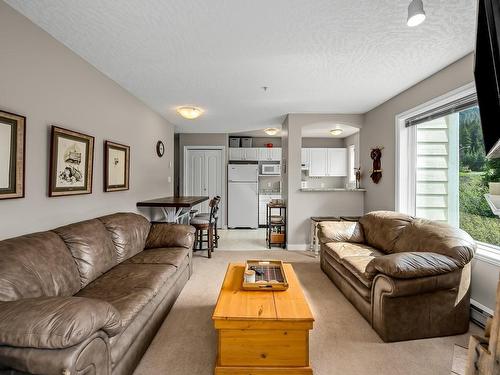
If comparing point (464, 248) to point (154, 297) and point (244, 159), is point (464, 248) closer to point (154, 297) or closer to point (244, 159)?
point (154, 297)

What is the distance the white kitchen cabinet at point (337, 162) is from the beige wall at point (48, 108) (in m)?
5.08

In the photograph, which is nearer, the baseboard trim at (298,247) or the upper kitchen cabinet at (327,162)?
the baseboard trim at (298,247)

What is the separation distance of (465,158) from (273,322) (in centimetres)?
261

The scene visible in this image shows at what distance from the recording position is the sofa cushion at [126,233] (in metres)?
2.68

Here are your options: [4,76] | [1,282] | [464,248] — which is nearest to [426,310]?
[464,248]

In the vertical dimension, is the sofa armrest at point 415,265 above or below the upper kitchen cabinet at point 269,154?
below

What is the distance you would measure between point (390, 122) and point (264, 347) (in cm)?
363

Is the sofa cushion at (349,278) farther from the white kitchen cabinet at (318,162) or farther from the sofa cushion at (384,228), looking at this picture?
the white kitchen cabinet at (318,162)

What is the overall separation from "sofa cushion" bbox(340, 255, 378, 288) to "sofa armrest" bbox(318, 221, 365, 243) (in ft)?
2.05

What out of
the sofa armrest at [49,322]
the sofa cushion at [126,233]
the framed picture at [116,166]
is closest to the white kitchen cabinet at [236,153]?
the framed picture at [116,166]

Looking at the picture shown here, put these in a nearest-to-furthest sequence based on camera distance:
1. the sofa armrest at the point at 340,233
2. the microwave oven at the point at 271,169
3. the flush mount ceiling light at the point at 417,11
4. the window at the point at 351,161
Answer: the flush mount ceiling light at the point at 417,11
the sofa armrest at the point at 340,233
the window at the point at 351,161
the microwave oven at the point at 271,169

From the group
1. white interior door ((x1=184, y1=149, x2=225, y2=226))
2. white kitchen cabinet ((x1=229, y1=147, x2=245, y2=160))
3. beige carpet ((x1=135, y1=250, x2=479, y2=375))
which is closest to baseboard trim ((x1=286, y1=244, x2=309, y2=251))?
beige carpet ((x1=135, y1=250, x2=479, y2=375))

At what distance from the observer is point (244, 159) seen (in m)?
7.04

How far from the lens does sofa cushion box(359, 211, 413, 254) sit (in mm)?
2979
